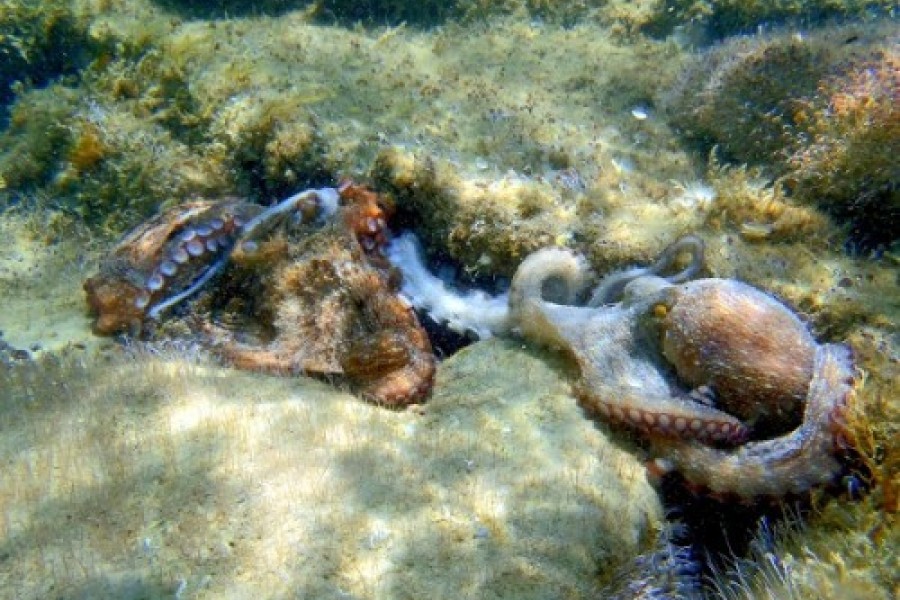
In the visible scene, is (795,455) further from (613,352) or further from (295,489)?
(295,489)

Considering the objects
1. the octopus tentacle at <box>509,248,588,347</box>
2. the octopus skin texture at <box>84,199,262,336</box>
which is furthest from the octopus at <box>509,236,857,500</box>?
the octopus skin texture at <box>84,199,262,336</box>

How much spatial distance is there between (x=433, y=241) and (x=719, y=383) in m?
2.62

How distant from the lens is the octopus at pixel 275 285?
4.31 m

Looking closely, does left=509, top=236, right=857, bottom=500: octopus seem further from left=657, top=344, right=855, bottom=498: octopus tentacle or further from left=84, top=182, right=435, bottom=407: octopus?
left=84, top=182, right=435, bottom=407: octopus

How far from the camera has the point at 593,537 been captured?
3117 mm

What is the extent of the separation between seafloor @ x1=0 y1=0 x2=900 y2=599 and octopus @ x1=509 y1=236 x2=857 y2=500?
17 centimetres

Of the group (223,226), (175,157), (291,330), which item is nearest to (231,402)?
(291,330)

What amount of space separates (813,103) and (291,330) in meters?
5.05

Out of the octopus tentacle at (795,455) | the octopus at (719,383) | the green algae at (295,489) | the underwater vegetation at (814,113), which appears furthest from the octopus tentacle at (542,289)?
the underwater vegetation at (814,113)

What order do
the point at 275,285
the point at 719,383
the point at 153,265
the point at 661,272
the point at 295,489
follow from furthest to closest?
the point at 153,265, the point at 275,285, the point at 661,272, the point at 719,383, the point at 295,489

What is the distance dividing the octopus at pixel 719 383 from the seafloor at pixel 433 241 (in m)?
0.17

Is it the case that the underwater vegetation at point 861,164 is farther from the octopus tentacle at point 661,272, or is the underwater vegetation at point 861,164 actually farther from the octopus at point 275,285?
the octopus at point 275,285

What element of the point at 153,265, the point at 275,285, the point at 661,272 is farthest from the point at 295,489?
the point at 661,272

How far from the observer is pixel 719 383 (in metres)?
3.53
